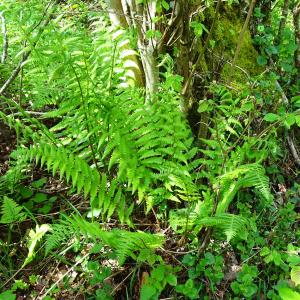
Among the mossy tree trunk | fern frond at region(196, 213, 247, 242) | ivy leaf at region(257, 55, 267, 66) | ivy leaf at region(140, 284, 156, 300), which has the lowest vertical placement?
ivy leaf at region(140, 284, 156, 300)

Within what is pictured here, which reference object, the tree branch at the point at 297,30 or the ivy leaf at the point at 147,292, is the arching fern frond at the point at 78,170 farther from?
the tree branch at the point at 297,30

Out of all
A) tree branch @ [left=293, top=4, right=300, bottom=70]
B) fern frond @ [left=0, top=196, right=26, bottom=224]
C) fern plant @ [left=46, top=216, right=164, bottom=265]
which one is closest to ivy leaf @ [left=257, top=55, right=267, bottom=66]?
tree branch @ [left=293, top=4, right=300, bottom=70]

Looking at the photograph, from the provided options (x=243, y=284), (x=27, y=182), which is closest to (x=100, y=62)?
(x=27, y=182)

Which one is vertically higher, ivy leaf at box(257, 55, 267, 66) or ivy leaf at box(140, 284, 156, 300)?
ivy leaf at box(257, 55, 267, 66)

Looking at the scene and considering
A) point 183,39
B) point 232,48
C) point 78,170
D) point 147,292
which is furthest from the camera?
point 232,48

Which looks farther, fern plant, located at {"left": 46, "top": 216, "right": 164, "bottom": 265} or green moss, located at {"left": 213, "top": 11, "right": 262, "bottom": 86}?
green moss, located at {"left": 213, "top": 11, "right": 262, "bottom": 86}

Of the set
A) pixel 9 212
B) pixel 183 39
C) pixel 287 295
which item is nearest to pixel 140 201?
pixel 9 212

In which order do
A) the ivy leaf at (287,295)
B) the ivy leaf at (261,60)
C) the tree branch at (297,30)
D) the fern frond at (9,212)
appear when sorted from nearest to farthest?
the ivy leaf at (287,295), the fern frond at (9,212), the ivy leaf at (261,60), the tree branch at (297,30)

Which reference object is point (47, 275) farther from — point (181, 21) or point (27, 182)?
point (181, 21)

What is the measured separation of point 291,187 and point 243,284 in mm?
1045

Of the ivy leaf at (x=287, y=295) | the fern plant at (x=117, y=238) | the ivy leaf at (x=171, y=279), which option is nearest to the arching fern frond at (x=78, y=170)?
the fern plant at (x=117, y=238)

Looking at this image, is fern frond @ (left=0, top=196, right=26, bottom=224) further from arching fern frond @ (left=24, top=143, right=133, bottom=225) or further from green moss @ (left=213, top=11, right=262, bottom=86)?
green moss @ (left=213, top=11, right=262, bottom=86)

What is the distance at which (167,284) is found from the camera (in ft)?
7.13

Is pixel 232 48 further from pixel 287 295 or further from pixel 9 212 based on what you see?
pixel 287 295
